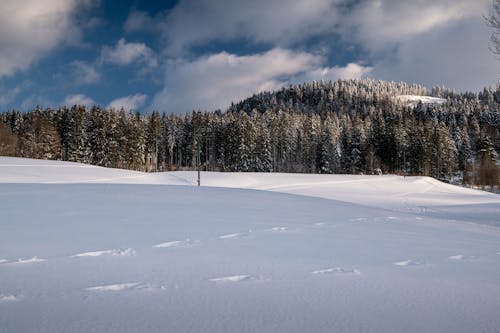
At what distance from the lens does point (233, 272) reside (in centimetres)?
471

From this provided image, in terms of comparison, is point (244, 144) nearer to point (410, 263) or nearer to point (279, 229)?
point (279, 229)

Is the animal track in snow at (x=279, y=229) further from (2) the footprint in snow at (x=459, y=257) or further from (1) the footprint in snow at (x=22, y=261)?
(1) the footprint in snow at (x=22, y=261)

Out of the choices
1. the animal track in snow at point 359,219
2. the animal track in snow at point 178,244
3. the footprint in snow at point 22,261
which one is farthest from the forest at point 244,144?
the footprint in snow at point 22,261

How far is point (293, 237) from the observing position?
24.2 feet

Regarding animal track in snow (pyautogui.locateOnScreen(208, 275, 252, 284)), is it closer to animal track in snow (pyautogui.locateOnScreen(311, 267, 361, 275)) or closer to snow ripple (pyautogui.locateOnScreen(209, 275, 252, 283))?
snow ripple (pyautogui.locateOnScreen(209, 275, 252, 283))

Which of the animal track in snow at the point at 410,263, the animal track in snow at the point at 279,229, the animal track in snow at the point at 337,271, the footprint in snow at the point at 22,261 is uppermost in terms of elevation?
the footprint in snow at the point at 22,261

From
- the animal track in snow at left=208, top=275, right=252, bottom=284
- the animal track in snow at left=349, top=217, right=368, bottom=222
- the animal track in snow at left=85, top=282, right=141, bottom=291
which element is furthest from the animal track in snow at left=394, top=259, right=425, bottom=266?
the animal track in snow at left=349, top=217, right=368, bottom=222

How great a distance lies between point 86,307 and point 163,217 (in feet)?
18.9

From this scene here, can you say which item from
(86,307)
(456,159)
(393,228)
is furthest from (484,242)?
(456,159)

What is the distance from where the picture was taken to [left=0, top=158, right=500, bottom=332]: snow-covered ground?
3148mm

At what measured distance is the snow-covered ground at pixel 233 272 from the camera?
3.15 m

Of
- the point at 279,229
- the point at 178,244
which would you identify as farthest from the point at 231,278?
the point at 279,229

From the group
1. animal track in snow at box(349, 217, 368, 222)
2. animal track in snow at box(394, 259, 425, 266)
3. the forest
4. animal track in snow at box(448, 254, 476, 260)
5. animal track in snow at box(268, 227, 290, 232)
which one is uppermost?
the forest

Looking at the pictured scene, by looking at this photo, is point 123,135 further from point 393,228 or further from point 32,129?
point 393,228
